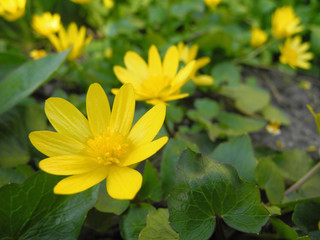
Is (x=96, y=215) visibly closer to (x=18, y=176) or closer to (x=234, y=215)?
(x=18, y=176)

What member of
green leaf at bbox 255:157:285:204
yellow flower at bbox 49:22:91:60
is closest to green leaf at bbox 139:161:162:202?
green leaf at bbox 255:157:285:204

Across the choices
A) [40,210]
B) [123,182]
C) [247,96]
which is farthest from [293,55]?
[40,210]

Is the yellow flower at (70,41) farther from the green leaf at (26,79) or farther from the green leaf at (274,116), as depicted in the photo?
the green leaf at (274,116)

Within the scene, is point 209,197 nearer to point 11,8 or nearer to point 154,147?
point 154,147

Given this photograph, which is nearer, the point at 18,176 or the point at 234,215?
the point at 234,215

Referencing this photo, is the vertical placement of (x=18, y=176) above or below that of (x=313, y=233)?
above

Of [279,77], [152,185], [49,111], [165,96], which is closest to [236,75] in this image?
[279,77]

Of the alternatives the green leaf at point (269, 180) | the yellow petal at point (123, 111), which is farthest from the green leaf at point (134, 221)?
the green leaf at point (269, 180)

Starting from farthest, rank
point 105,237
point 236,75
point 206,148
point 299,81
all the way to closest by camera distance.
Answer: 1. point 299,81
2. point 236,75
3. point 206,148
4. point 105,237
